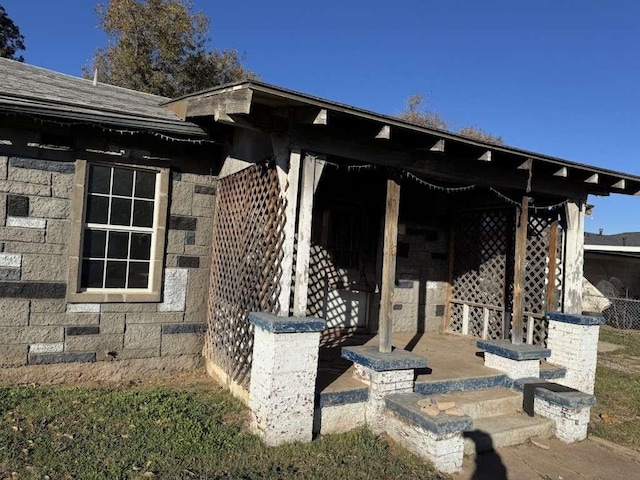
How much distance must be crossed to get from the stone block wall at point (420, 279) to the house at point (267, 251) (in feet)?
2.48

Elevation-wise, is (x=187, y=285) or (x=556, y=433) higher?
(x=187, y=285)

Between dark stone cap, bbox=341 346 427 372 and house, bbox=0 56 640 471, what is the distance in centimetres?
2

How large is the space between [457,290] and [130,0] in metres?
15.1

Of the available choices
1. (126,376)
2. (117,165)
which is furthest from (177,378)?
(117,165)

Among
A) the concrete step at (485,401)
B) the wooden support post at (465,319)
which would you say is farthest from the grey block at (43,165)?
the wooden support post at (465,319)

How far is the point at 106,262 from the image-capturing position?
6.09 meters

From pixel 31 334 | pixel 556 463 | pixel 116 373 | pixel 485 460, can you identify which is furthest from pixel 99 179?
pixel 556 463

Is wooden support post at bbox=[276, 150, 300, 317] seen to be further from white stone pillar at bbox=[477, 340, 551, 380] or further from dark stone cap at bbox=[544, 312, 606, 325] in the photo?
dark stone cap at bbox=[544, 312, 606, 325]

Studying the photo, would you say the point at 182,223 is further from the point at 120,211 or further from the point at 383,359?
the point at 383,359

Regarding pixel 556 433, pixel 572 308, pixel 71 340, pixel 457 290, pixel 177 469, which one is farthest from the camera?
pixel 457 290

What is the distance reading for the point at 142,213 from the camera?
6.23 metres

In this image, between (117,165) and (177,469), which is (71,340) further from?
(177,469)

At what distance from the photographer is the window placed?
19.5ft

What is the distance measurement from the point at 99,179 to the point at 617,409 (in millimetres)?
7290
